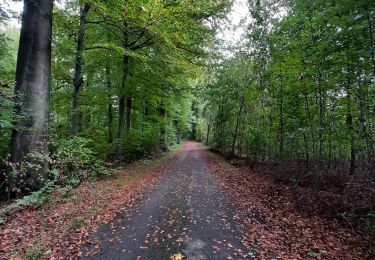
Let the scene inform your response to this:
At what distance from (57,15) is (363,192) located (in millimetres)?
11767

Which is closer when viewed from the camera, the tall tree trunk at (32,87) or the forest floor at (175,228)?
the forest floor at (175,228)

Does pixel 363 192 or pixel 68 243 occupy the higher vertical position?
pixel 363 192

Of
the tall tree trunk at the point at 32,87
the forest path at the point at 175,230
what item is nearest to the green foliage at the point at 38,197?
the tall tree trunk at the point at 32,87

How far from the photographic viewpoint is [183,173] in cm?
1258

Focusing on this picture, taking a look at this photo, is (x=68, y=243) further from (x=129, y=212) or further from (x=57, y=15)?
(x=57, y=15)

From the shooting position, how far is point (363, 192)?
22.4ft

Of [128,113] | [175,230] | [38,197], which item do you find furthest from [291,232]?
[128,113]

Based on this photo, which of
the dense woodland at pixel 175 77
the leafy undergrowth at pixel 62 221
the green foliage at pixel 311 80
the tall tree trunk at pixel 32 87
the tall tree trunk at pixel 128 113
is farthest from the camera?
the tall tree trunk at pixel 128 113

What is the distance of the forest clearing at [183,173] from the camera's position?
4984mm

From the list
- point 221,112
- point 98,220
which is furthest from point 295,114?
point 221,112

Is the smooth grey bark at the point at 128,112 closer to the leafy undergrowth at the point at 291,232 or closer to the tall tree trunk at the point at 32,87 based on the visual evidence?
the tall tree trunk at the point at 32,87

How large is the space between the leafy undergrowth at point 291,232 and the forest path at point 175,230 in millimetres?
412

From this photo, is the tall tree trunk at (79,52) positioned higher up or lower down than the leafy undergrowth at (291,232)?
higher up

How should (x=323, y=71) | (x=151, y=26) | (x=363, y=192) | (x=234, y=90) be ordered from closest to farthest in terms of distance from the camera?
(x=363, y=192) < (x=323, y=71) < (x=151, y=26) < (x=234, y=90)
